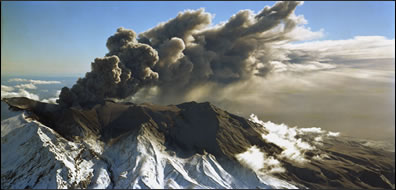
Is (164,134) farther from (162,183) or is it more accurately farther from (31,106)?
(31,106)

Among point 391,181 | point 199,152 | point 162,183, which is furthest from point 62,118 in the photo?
point 391,181

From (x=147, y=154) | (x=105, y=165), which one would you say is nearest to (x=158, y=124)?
(x=147, y=154)

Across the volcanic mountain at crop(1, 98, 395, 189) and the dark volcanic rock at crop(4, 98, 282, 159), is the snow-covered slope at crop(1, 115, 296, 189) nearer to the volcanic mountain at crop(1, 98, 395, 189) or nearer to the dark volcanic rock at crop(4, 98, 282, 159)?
the volcanic mountain at crop(1, 98, 395, 189)

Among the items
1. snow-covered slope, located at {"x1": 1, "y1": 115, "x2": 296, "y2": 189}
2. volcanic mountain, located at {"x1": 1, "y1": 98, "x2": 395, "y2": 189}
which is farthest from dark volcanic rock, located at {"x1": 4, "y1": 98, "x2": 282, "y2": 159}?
snow-covered slope, located at {"x1": 1, "y1": 115, "x2": 296, "y2": 189}

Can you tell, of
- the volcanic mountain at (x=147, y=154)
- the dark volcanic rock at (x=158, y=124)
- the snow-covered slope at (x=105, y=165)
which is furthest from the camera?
the dark volcanic rock at (x=158, y=124)

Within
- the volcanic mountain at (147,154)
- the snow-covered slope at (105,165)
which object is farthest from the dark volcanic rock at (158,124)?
the snow-covered slope at (105,165)

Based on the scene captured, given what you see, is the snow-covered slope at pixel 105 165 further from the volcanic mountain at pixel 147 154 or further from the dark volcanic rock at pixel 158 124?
the dark volcanic rock at pixel 158 124
